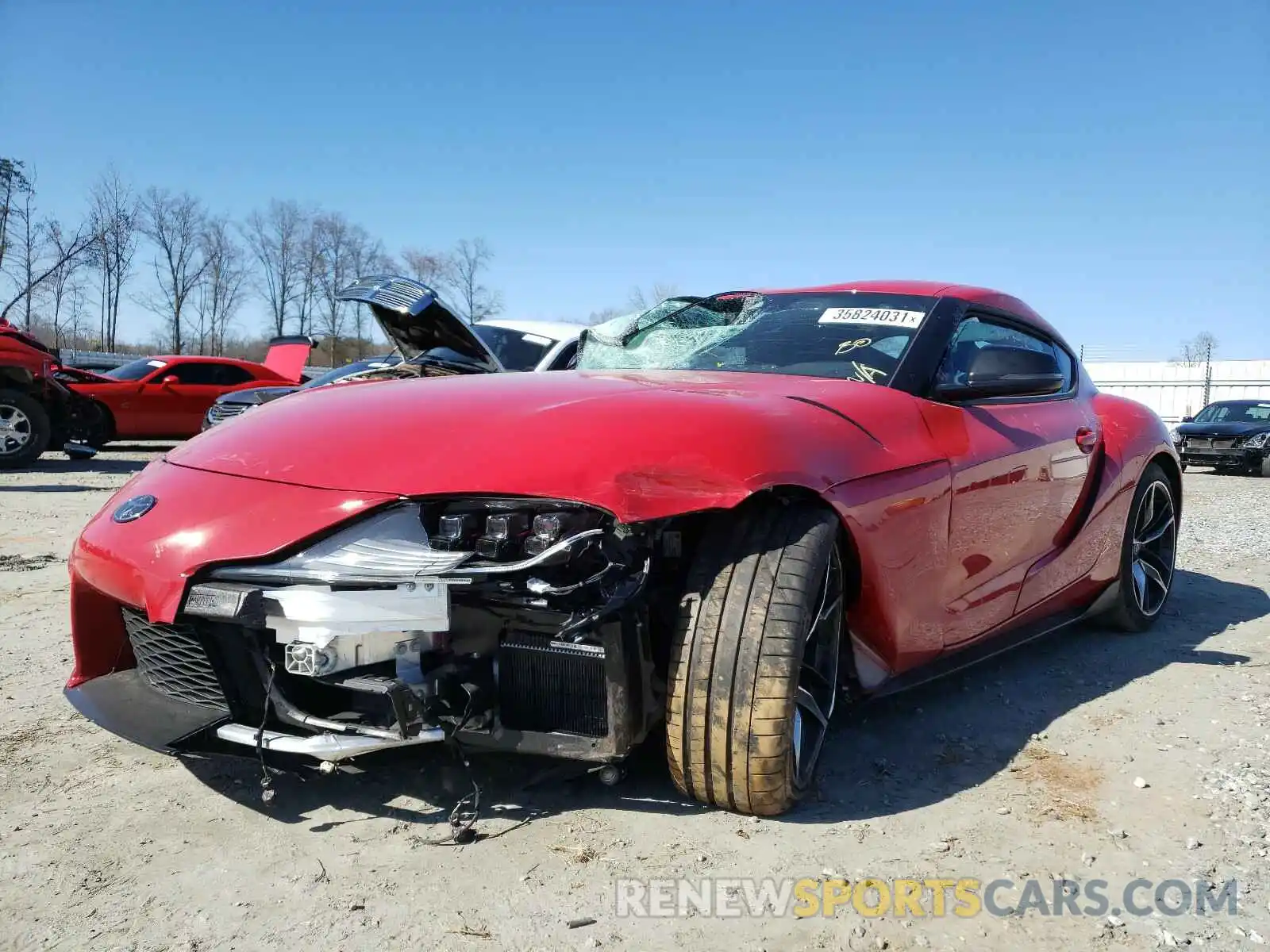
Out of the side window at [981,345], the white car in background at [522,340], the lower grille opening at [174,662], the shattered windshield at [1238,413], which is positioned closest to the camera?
the lower grille opening at [174,662]

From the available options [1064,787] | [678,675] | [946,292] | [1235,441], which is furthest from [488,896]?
[1235,441]

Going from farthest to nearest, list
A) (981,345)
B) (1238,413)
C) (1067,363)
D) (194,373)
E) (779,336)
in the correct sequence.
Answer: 1. (1238,413)
2. (194,373)
3. (1067,363)
4. (981,345)
5. (779,336)

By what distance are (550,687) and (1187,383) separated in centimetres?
3326

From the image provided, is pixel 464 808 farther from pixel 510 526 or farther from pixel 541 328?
pixel 541 328

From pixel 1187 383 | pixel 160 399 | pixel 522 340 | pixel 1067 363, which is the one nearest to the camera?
pixel 1067 363

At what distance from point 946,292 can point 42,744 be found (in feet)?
10.3

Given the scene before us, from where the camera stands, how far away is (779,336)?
3.06m

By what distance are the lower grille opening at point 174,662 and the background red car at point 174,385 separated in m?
10.0

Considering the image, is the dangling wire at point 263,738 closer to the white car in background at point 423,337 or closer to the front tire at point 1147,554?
the white car in background at point 423,337

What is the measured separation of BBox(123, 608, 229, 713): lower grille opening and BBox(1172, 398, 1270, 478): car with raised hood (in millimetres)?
15829

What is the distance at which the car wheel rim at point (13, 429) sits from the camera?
1011 centimetres

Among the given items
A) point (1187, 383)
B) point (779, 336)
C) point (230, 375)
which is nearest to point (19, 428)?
point (230, 375)

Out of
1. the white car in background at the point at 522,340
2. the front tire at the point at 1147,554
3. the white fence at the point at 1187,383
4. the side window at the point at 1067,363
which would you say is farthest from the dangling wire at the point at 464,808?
the white fence at the point at 1187,383

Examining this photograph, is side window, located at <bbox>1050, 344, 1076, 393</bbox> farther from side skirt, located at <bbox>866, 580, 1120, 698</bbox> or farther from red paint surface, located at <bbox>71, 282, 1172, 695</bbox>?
side skirt, located at <bbox>866, 580, 1120, 698</bbox>
